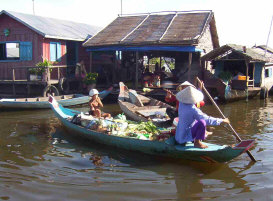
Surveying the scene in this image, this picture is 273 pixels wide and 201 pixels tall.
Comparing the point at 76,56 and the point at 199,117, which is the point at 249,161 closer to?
the point at 199,117

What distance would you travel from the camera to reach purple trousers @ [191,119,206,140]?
208 inches

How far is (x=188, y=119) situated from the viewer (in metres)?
5.38

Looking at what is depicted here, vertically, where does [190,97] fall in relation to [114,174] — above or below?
above

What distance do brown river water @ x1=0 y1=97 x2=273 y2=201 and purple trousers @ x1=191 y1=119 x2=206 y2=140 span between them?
68 centimetres

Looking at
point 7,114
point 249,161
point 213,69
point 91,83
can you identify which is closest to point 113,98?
point 91,83

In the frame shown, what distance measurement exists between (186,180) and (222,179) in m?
0.64

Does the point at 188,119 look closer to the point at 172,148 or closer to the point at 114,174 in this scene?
the point at 172,148

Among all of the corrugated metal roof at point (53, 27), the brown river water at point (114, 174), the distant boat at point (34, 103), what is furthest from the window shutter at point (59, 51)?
the brown river water at point (114, 174)

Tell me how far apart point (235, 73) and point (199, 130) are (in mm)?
10980

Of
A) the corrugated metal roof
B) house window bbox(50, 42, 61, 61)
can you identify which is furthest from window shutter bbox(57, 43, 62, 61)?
the corrugated metal roof

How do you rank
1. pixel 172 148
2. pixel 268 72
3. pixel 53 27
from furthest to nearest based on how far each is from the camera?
pixel 268 72
pixel 53 27
pixel 172 148

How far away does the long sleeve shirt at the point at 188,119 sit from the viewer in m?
5.18

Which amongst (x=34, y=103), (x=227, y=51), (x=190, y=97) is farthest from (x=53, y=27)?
(x=190, y=97)

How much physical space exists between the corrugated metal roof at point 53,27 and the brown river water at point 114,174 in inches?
311
